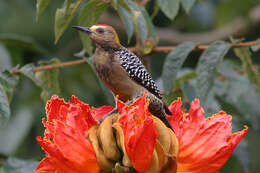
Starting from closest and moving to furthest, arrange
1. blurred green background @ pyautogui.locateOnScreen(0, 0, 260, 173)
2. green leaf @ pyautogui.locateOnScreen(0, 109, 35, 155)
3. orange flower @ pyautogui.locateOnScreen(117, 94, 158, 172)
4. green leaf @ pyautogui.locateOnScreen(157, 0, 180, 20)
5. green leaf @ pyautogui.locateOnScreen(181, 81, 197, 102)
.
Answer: orange flower @ pyautogui.locateOnScreen(117, 94, 158, 172)
green leaf @ pyautogui.locateOnScreen(157, 0, 180, 20)
green leaf @ pyautogui.locateOnScreen(181, 81, 197, 102)
blurred green background @ pyautogui.locateOnScreen(0, 0, 260, 173)
green leaf @ pyautogui.locateOnScreen(0, 109, 35, 155)

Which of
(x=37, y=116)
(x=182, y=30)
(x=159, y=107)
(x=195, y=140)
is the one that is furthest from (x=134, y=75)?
(x=182, y=30)

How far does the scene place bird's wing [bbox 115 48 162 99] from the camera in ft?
12.3

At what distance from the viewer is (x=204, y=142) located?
94.5 inches

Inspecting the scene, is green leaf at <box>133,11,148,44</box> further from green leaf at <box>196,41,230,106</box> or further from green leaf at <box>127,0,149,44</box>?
green leaf at <box>196,41,230,106</box>

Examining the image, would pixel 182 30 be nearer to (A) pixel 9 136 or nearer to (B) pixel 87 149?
(A) pixel 9 136

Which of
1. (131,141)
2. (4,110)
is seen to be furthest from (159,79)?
(131,141)

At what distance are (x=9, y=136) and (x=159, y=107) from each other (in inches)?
106

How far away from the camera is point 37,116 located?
627 centimetres

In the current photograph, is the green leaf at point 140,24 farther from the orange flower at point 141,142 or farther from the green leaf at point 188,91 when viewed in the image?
the orange flower at point 141,142

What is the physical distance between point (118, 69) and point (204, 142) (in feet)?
5.18

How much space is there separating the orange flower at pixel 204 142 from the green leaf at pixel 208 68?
0.73m

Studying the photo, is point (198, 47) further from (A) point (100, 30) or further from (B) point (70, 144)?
(B) point (70, 144)

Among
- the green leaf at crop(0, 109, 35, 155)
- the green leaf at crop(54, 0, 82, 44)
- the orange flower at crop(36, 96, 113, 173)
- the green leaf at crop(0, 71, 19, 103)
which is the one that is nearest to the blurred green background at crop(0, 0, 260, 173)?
the green leaf at crop(0, 109, 35, 155)

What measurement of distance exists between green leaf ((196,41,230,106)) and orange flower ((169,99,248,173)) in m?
0.73
